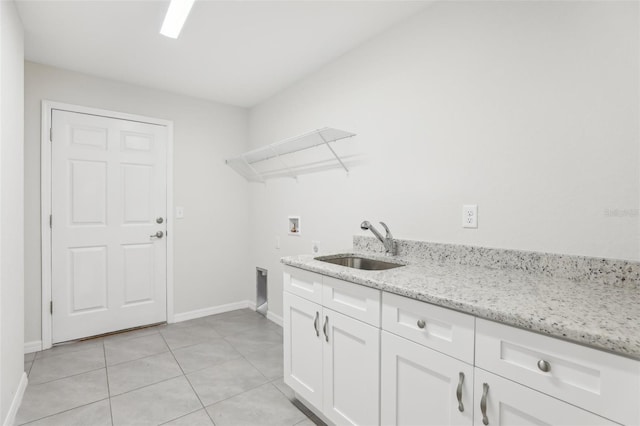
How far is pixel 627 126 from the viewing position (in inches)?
49.1

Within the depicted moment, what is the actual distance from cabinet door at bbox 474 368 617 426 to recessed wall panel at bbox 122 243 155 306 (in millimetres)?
3073

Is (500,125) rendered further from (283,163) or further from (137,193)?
(137,193)

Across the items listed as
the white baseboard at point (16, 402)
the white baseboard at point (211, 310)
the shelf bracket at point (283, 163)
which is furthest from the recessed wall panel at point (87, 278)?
the shelf bracket at point (283, 163)

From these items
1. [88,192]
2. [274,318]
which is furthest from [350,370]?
[88,192]

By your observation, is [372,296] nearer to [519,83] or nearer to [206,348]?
[519,83]

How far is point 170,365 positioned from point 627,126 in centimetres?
299

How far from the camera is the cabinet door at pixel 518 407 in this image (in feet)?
2.79

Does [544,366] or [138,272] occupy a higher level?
[544,366]

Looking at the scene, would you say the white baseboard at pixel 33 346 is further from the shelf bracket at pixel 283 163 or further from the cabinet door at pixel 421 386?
the cabinet door at pixel 421 386

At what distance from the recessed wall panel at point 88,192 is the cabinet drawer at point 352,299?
7.93 ft

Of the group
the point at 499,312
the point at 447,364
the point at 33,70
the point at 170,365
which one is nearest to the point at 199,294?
the point at 170,365

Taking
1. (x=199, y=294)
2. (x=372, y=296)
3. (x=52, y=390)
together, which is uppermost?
(x=372, y=296)

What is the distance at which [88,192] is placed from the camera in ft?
9.37

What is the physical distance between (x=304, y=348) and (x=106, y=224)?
2.31m
